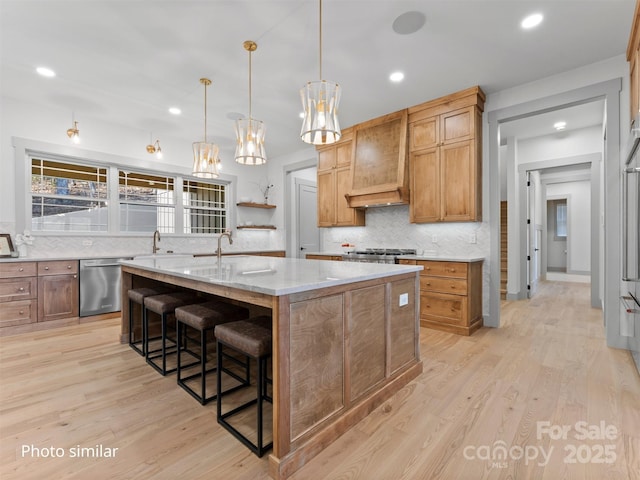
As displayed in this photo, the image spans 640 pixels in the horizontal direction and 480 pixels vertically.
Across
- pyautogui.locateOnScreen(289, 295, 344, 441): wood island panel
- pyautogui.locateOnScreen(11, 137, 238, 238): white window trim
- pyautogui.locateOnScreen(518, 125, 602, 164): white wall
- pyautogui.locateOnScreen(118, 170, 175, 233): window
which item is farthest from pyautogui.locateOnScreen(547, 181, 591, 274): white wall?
pyautogui.locateOnScreen(118, 170, 175, 233): window

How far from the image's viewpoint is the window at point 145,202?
5059 mm

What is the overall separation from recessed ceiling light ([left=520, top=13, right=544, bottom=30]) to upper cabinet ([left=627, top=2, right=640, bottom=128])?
0.60 m

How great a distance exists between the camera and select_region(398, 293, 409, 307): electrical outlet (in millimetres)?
2250

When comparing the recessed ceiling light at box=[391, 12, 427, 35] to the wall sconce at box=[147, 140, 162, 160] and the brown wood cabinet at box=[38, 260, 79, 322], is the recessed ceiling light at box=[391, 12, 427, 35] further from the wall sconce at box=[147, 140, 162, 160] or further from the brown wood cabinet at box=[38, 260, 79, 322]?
the brown wood cabinet at box=[38, 260, 79, 322]

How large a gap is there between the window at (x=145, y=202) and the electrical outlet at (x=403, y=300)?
4681 mm

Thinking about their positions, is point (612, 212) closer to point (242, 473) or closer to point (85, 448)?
point (242, 473)

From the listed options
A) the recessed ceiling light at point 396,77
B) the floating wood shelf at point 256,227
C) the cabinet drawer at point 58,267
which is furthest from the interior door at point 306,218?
the cabinet drawer at point 58,267

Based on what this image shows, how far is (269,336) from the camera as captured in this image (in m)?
1.64

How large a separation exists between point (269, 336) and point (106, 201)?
15.0 feet

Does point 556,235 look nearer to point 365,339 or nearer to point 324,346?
point 365,339

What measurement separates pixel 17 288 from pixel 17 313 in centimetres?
29

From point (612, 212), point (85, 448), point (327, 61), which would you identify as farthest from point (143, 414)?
point (612, 212)

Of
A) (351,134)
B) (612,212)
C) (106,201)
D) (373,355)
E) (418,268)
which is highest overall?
(351,134)

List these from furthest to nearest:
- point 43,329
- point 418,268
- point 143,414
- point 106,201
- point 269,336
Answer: point 106,201 → point 43,329 → point 418,268 → point 143,414 → point 269,336
